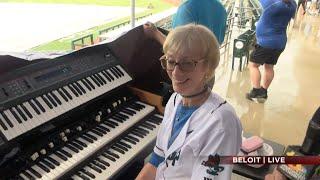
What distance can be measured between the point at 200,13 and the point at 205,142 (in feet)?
4.73

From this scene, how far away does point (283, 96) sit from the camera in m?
5.12

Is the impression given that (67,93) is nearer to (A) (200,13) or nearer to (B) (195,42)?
(B) (195,42)

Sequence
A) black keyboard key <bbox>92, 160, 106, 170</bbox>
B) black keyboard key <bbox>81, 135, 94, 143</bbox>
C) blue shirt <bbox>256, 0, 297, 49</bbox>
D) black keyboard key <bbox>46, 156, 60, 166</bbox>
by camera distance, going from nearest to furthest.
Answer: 1. black keyboard key <bbox>46, 156, 60, 166</bbox>
2. black keyboard key <bbox>92, 160, 106, 170</bbox>
3. black keyboard key <bbox>81, 135, 94, 143</bbox>
4. blue shirt <bbox>256, 0, 297, 49</bbox>

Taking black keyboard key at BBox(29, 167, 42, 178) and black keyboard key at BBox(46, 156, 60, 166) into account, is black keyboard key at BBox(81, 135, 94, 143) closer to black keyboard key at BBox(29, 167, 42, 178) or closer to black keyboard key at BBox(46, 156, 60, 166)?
black keyboard key at BBox(46, 156, 60, 166)

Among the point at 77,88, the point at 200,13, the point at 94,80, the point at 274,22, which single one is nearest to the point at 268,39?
the point at 274,22

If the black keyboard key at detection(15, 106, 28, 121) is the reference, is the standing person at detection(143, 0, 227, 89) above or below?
above

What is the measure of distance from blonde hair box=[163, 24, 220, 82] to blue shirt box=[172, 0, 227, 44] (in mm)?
1073

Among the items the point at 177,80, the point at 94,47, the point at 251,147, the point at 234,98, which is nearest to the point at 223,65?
the point at 234,98

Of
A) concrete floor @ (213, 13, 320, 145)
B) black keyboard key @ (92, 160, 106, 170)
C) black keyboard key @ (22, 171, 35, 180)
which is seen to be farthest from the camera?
concrete floor @ (213, 13, 320, 145)

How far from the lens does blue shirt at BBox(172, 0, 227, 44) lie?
101 inches

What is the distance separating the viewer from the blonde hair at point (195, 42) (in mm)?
1435

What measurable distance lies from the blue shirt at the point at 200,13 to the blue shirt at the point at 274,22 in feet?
6.27

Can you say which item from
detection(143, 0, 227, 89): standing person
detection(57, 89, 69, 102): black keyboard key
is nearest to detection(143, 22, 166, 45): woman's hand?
detection(143, 0, 227, 89): standing person

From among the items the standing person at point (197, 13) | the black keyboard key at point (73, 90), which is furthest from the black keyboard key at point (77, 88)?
the standing person at point (197, 13)
